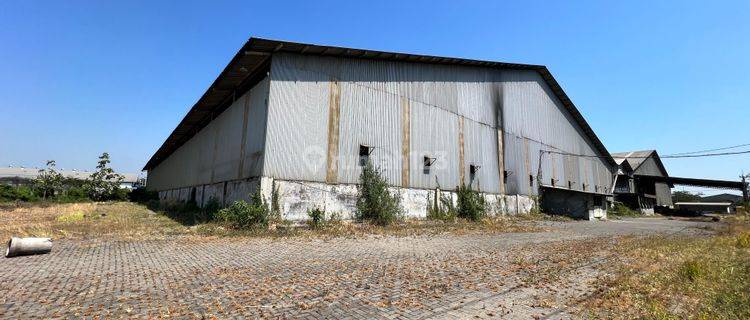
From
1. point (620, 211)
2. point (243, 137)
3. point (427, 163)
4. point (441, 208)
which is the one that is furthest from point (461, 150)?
point (620, 211)

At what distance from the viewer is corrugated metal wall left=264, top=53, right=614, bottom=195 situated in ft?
52.8

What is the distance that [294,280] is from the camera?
6879mm

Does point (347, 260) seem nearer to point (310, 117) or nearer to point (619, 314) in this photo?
point (619, 314)

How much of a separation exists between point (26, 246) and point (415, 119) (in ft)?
52.3

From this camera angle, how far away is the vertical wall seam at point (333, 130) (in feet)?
55.0

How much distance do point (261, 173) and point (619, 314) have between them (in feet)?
41.9

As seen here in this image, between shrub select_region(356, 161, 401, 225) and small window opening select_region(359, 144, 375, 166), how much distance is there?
7.8 inches

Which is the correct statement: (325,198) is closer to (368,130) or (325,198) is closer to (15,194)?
(368,130)

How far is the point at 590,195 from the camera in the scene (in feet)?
99.8

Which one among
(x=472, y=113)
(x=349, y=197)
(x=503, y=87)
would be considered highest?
(x=503, y=87)

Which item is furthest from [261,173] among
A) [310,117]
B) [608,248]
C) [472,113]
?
[472,113]

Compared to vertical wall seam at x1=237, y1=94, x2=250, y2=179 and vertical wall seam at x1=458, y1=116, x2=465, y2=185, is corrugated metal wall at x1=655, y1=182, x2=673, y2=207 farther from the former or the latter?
vertical wall seam at x1=237, y1=94, x2=250, y2=179

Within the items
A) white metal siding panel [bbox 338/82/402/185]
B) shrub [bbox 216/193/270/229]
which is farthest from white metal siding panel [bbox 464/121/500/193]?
shrub [bbox 216/193/270/229]

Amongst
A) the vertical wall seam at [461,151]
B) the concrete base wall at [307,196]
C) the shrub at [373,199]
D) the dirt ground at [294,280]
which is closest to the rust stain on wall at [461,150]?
the vertical wall seam at [461,151]
